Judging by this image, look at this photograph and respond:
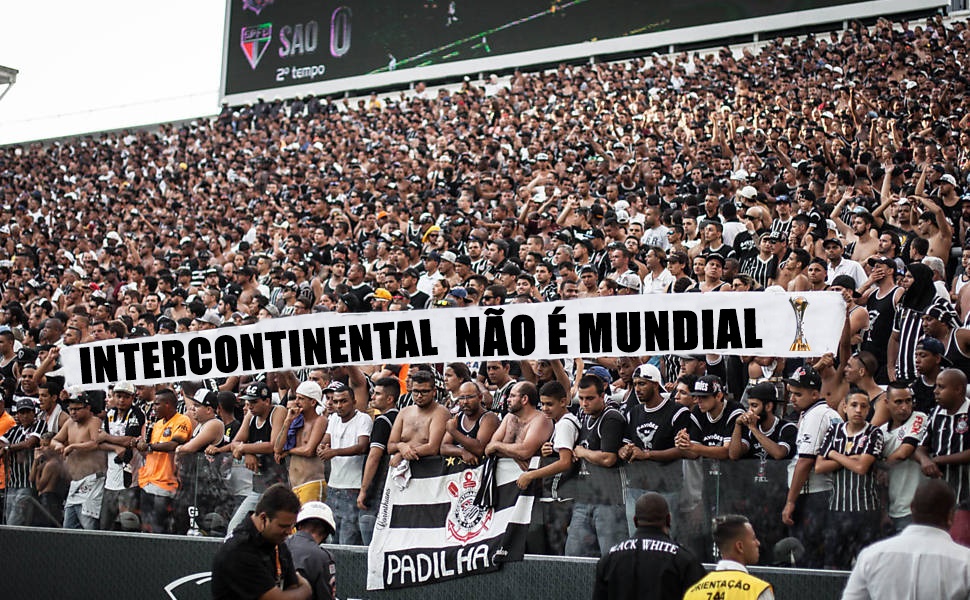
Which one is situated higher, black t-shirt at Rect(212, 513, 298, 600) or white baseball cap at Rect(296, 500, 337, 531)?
white baseball cap at Rect(296, 500, 337, 531)

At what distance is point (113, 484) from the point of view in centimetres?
983

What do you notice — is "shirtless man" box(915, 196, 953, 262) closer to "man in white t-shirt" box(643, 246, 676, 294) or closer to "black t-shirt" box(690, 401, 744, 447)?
"man in white t-shirt" box(643, 246, 676, 294)

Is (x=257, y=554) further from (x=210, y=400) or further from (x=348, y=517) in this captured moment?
(x=210, y=400)

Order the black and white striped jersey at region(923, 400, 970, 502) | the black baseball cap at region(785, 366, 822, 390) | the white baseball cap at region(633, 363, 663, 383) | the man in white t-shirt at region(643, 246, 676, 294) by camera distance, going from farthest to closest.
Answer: the man in white t-shirt at region(643, 246, 676, 294), the white baseball cap at region(633, 363, 663, 383), the black baseball cap at region(785, 366, 822, 390), the black and white striped jersey at region(923, 400, 970, 502)

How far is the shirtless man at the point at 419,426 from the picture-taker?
8.39 m

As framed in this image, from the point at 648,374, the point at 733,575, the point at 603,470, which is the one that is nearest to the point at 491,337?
the point at 648,374

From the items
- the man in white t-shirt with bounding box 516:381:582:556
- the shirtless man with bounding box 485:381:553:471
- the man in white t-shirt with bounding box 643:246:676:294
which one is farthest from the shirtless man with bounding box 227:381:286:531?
the man in white t-shirt with bounding box 643:246:676:294

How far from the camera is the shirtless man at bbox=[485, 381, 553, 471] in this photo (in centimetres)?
802

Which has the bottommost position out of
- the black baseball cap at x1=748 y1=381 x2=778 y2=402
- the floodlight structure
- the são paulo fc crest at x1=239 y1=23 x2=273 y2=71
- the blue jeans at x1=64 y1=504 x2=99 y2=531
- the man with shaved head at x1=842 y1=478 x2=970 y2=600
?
the blue jeans at x1=64 y1=504 x2=99 y2=531

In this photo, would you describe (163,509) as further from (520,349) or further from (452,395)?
(520,349)

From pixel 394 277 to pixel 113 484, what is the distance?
13.3ft

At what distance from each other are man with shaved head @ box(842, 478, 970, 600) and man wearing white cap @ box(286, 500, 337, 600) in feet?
8.26

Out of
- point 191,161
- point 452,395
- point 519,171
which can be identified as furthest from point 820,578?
point 191,161

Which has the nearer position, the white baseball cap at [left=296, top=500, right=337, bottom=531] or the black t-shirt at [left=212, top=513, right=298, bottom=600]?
the black t-shirt at [left=212, top=513, right=298, bottom=600]
